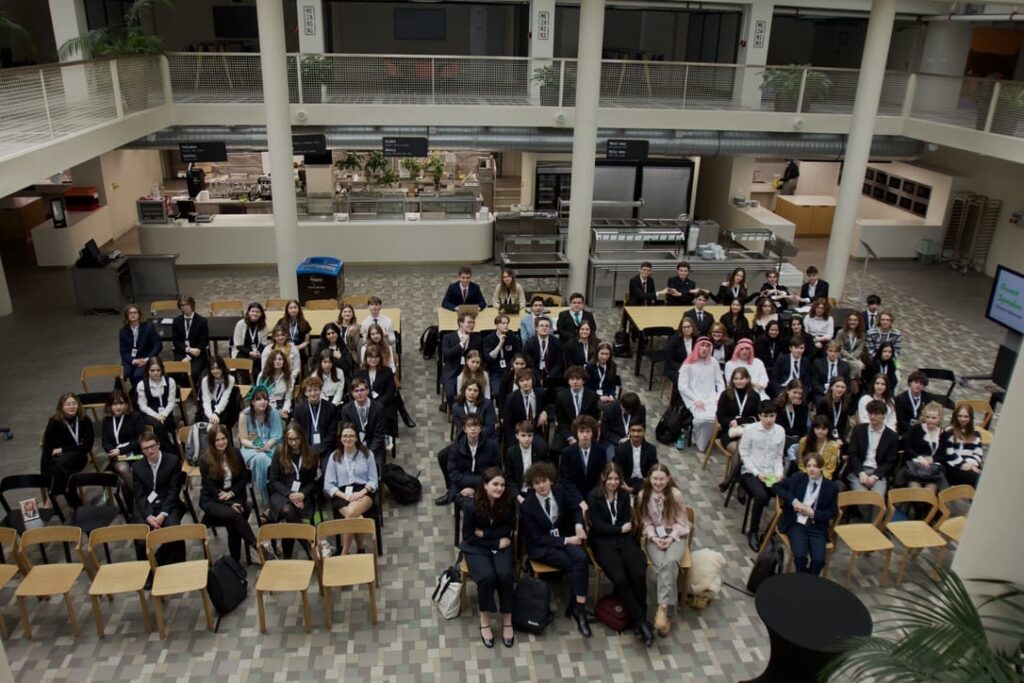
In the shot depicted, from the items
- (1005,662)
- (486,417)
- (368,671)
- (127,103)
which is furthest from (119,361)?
(1005,662)

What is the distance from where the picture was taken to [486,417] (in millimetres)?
7938

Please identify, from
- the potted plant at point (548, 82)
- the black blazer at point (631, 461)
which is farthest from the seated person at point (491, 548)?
the potted plant at point (548, 82)

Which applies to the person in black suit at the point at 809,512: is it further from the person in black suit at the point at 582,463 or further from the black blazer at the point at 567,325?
the black blazer at the point at 567,325

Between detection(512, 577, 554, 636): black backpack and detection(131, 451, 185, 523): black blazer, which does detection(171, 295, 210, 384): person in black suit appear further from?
detection(512, 577, 554, 636): black backpack

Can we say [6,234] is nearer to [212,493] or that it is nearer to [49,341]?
[49,341]

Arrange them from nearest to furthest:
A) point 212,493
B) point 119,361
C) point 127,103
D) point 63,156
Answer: point 212,493 → point 63,156 → point 119,361 → point 127,103

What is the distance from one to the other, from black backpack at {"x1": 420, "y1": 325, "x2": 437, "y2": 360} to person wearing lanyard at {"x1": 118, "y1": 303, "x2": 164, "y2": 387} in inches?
147

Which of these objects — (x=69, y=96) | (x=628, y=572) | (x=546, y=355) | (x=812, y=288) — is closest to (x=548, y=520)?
(x=628, y=572)

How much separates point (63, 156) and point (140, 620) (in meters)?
6.43

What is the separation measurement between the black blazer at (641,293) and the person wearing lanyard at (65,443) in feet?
24.9

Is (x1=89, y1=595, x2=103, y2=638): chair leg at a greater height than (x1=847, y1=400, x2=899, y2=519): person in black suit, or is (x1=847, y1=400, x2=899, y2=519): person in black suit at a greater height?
(x1=847, y1=400, x2=899, y2=519): person in black suit

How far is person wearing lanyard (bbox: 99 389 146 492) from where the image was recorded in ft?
25.3

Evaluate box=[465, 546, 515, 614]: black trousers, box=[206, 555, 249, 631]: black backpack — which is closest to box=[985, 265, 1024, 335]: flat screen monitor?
box=[465, 546, 515, 614]: black trousers

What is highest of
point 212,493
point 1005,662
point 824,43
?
point 824,43
